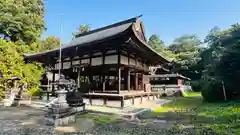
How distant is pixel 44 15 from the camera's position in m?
23.6

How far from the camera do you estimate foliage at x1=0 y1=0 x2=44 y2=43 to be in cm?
1861

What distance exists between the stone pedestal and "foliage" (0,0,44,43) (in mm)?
16077

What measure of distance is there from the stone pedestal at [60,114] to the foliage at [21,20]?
16077 millimetres

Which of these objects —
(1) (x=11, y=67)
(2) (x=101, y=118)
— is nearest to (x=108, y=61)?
(2) (x=101, y=118)

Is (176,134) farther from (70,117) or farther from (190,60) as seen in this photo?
(190,60)

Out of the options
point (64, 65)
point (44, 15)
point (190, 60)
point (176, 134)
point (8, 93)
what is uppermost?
point (44, 15)

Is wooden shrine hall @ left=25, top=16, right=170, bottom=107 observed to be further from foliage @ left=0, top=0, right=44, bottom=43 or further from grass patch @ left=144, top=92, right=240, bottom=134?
foliage @ left=0, top=0, right=44, bottom=43

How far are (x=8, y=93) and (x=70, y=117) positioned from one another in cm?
799

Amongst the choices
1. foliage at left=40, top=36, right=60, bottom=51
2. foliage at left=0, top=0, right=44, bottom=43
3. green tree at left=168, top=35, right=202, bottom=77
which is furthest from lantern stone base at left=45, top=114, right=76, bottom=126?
green tree at left=168, top=35, right=202, bottom=77

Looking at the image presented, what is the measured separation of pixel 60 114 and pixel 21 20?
17.0 metres

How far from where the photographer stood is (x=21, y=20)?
19.3 m

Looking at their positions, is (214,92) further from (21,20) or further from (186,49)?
(186,49)

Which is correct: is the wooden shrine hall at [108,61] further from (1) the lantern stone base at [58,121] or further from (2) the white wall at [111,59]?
(1) the lantern stone base at [58,121]

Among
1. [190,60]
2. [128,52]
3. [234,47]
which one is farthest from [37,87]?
[190,60]
